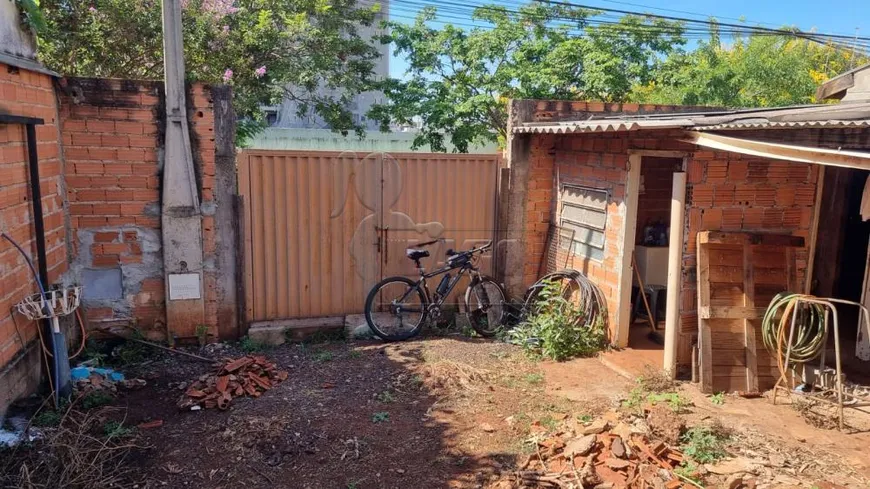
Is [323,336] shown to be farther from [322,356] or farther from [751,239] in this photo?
[751,239]

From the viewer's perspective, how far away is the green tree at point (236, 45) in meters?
7.96

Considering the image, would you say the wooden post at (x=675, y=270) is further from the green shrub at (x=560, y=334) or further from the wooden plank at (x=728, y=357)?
the green shrub at (x=560, y=334)

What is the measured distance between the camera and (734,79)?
42.1ft

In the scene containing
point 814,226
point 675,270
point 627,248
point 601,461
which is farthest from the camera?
point 627,248

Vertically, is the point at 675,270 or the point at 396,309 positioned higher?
the point at 675,270

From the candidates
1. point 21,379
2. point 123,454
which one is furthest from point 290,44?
point 123,454

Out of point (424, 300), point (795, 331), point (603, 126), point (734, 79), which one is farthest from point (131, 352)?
point (734, 79)

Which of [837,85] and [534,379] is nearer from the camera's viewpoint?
[534,379]

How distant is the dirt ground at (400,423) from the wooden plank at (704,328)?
182 millimetres

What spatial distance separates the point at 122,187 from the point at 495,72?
761 centimetres

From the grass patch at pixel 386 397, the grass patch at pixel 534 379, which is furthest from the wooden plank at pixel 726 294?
the grass patch at pixel 386 397

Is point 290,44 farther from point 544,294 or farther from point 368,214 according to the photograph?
point 544,294

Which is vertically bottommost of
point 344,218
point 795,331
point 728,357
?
point 728,357

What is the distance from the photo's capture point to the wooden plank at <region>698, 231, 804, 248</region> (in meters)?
5.30
